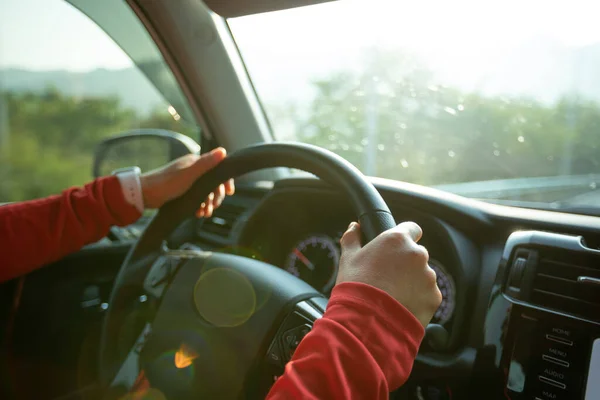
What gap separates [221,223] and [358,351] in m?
1.49

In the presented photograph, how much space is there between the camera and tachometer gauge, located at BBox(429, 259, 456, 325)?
53.2 inches

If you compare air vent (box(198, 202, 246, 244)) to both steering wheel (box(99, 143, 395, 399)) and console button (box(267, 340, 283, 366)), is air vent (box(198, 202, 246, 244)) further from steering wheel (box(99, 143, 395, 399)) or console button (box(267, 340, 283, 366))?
console button (box(267, 340, 283, 366))

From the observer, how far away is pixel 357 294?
74 centimetres

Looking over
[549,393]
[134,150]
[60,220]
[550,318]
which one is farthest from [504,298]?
[134,150]

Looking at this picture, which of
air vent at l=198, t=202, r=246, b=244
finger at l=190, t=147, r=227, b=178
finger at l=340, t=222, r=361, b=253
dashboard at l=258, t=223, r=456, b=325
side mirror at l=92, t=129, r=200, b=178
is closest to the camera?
finger at l=340, t=222, r=361, b=253

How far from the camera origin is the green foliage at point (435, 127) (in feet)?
4.90

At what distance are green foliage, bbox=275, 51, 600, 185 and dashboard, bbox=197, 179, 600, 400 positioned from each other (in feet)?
0.87

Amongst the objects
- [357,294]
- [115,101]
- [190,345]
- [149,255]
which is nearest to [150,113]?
[115,101]

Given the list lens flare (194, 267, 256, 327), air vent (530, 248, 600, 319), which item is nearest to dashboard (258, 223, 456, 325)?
lens flare (194, 267, 256, 327)

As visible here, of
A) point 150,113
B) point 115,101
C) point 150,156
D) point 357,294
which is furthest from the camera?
point 115,101

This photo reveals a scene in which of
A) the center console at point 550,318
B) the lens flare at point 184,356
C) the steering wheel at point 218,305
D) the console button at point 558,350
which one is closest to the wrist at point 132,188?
the steering wheel at point 218,305

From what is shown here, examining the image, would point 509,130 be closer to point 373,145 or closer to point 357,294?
point 373,145

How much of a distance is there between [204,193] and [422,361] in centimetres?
69

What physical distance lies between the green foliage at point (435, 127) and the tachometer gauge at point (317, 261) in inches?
12.5
